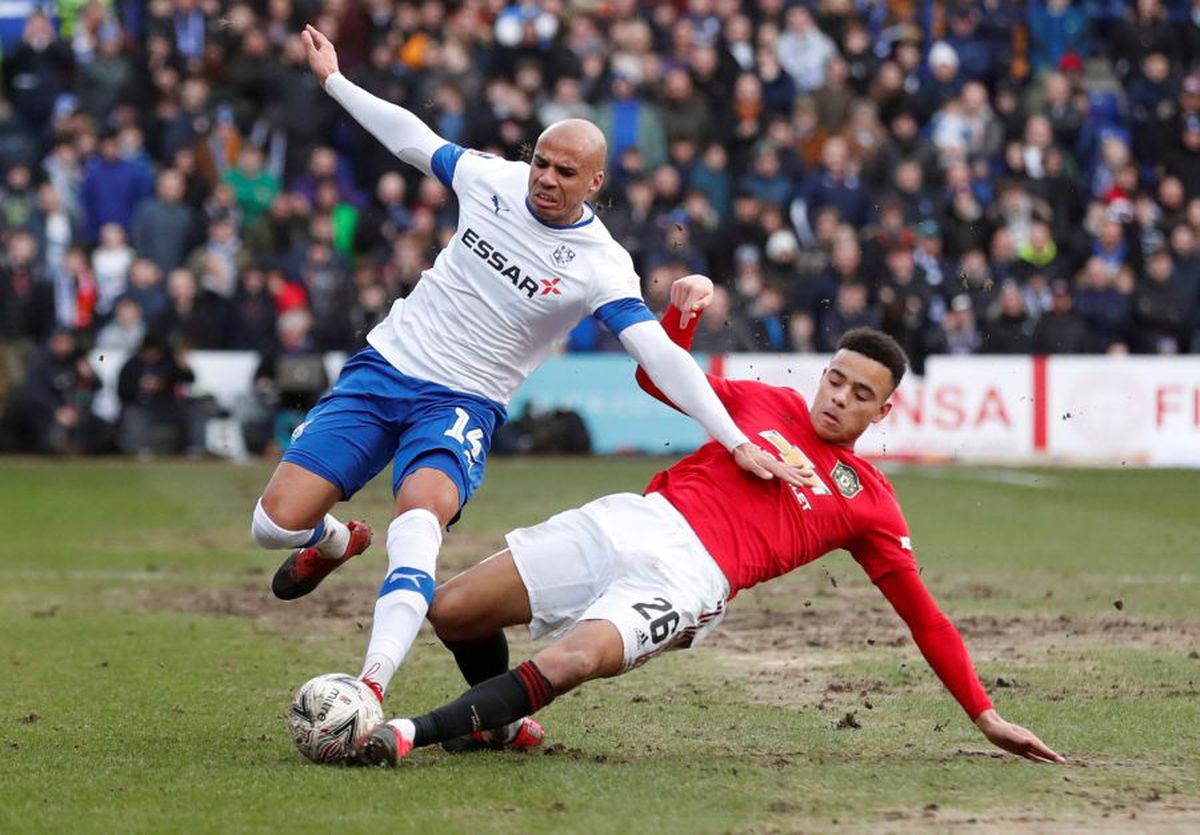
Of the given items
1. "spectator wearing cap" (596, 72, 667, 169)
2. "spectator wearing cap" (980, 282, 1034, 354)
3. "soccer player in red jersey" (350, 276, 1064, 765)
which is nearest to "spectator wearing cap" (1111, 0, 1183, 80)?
"spectator wearing cap" (980, 282, 1034, 354)

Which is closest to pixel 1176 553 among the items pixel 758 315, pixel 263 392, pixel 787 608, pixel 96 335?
pixel 787 608

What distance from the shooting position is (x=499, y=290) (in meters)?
8.05

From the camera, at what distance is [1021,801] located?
6344 mm

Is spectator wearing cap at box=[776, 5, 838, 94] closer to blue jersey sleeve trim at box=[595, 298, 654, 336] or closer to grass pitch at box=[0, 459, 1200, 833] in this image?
grass pitch at box=[0, 459, 1200, 833]

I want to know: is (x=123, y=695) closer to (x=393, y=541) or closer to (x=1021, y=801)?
(x=393, y=541)

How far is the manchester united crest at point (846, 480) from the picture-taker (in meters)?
7.19

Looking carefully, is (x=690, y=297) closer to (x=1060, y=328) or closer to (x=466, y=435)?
(x=466, y=435)

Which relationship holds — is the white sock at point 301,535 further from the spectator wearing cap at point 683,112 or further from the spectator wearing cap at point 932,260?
the spectator wearing cap at point 683,112

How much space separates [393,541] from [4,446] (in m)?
15.3

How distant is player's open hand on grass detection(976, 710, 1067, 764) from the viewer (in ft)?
22.4

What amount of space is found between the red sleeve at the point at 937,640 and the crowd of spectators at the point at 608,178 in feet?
41.6

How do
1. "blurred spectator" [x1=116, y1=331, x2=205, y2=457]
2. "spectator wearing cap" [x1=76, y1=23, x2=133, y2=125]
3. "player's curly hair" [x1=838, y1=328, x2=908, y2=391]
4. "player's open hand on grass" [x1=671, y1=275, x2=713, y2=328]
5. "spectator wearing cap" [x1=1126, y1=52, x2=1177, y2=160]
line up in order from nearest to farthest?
"player's curly hair" [x1=838, y1=328, x2=908, y2=391] → "player's open hand on grass" [x1=671, y1=275, x2=713, y2=328] → "blurred spectator" [x1=116, y1=331, x2=205, y2=457] → "spectator wearing cap" [x1=76, y1=23, x2=133, y2=125] → "spectator wearing cap" [x1=1126, y1=52, x2=1177, y2=160]

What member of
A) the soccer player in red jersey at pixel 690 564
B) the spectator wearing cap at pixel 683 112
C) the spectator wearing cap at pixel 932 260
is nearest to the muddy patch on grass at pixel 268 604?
the soccer player in red jersey at pixel 690 564

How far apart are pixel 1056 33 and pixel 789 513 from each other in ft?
65.9
